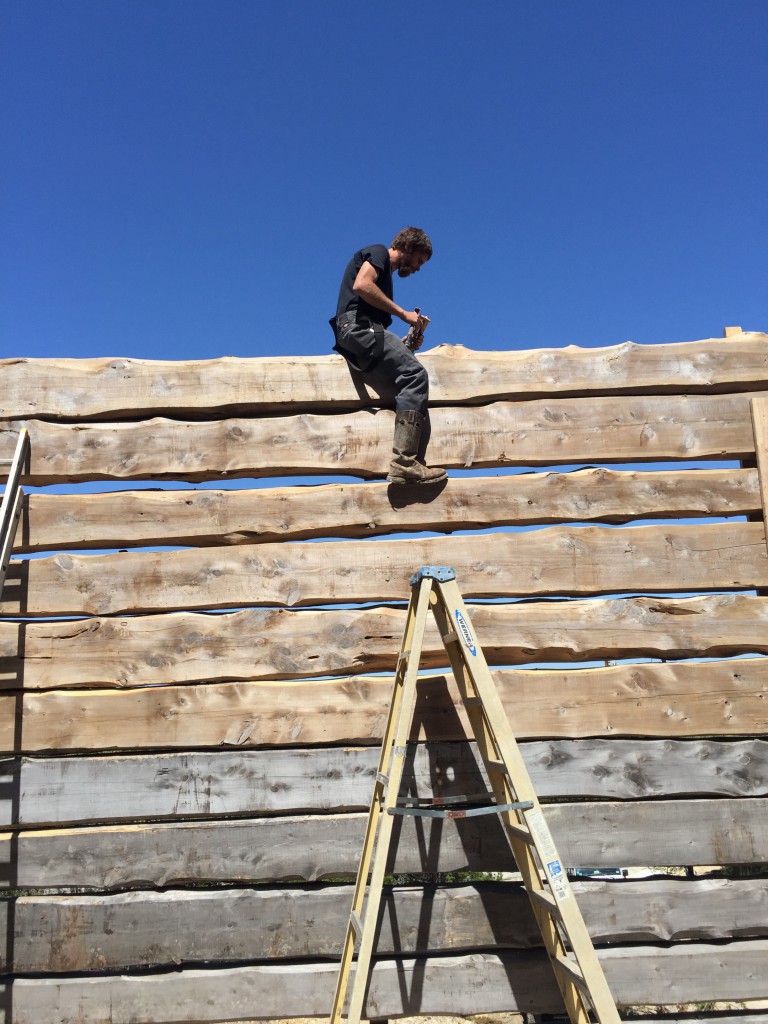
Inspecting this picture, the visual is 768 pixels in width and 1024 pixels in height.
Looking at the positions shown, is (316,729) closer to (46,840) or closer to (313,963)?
(313,963)

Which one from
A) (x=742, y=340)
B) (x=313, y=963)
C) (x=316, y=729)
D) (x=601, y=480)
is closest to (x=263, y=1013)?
(x=313, y=963)

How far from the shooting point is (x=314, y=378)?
4.49 m

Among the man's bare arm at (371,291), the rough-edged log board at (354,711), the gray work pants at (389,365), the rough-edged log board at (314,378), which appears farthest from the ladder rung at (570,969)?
the man's bare arm at (371,291)

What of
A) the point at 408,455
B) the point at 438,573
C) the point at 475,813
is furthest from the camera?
the point at 408,455

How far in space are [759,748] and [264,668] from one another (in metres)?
2.65

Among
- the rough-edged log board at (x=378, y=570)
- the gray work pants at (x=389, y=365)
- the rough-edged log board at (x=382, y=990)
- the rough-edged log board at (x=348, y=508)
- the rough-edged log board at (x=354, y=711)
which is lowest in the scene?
the rough-edged log board at (x=382, y=990)

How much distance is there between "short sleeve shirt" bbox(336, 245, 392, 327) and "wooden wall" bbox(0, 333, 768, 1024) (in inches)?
12.3

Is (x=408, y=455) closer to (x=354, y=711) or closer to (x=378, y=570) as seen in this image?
(x=378, y=570)

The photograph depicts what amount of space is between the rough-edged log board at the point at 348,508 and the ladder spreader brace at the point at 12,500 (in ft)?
0.47

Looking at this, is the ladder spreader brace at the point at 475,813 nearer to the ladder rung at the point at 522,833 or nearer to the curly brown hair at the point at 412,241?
the ladder rung at the point at 522,833

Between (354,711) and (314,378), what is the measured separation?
1.89m

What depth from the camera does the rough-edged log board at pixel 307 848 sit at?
152 inches

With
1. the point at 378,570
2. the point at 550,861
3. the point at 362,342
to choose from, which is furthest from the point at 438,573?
the point at 362,342

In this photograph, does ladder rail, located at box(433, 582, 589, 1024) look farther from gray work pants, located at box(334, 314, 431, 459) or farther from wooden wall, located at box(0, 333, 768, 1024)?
gray work pants, located at box(334, 314, 431, 459)
